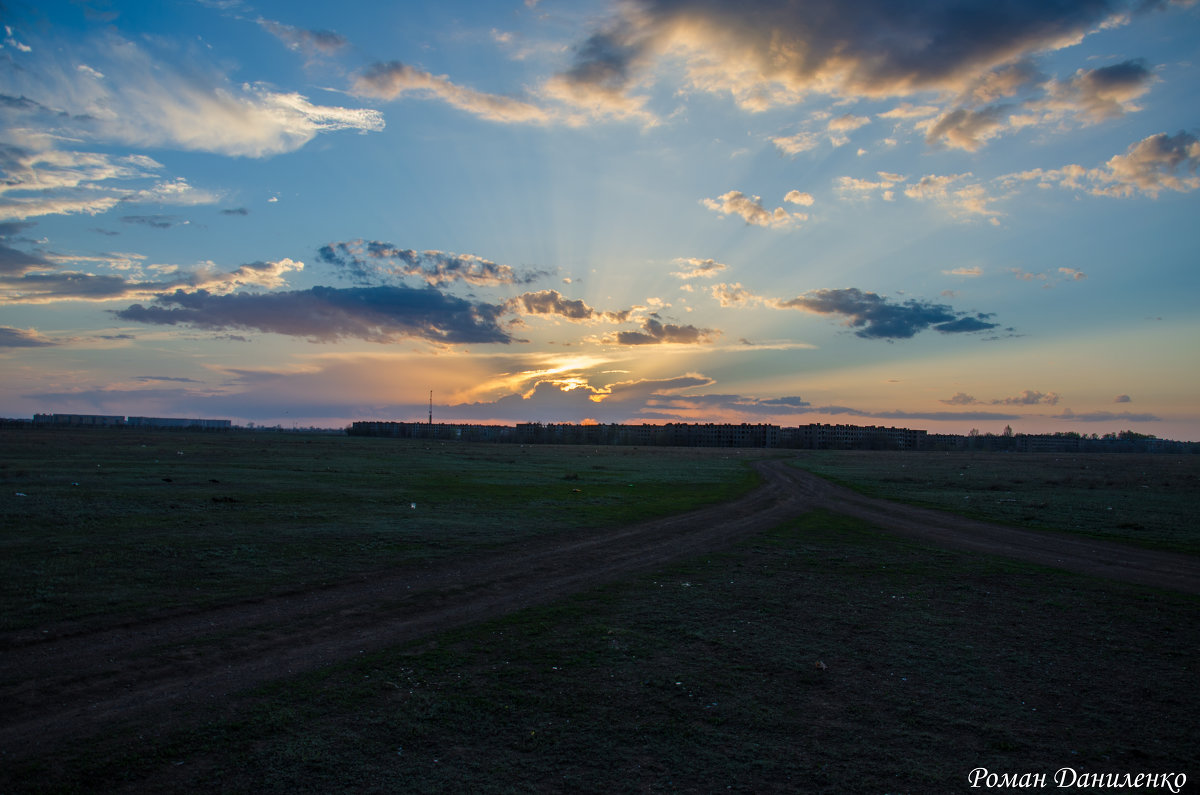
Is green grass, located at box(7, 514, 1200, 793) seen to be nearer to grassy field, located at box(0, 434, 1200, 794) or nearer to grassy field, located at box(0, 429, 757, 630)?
grassy field, located at box(0, 434, 1200, 794)

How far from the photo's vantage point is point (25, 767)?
684cm

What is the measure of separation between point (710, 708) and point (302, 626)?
8537 mm

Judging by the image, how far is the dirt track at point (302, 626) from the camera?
851 centimetres

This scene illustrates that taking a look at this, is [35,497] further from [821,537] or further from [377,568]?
[821,537]

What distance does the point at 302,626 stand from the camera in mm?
12242

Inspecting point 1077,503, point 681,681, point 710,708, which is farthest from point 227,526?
point 1077,503

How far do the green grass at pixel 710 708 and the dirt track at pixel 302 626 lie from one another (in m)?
0.81

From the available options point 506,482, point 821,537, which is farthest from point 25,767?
point 506,482

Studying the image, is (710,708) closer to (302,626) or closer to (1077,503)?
(302,626)

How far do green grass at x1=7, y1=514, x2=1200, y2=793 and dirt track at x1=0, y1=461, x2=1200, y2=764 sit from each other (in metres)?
0.81

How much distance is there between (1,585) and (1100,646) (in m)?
24.2

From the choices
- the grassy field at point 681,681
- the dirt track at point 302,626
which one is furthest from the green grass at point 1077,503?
the grassy field at point 681,681

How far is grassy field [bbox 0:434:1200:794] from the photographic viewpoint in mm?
7121

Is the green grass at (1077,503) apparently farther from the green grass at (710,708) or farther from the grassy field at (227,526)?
the grassy field at (227,526)
